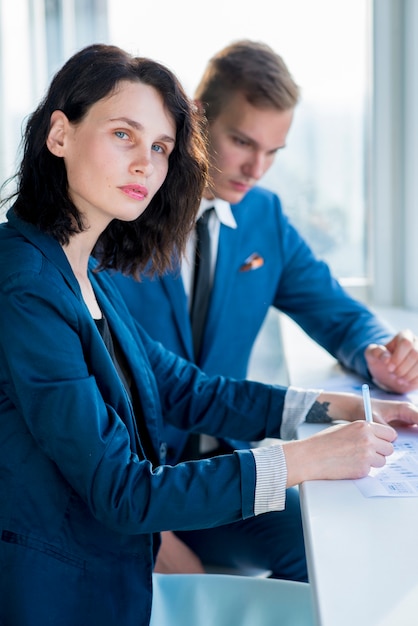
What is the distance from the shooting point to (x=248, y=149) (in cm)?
180

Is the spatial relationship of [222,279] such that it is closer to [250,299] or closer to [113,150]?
[250,299]

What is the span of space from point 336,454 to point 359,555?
237mm

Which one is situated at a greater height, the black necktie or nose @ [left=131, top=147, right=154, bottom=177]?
nose @ [left=131, top=147, right=154, bottom=177]

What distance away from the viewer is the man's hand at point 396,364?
4.86 feet

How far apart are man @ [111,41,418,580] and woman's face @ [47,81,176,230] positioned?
1.58 ft

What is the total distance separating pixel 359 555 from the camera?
0.84 meters

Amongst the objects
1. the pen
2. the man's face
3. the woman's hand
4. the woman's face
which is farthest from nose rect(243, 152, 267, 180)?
the woman's hand

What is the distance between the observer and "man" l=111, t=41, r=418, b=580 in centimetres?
156

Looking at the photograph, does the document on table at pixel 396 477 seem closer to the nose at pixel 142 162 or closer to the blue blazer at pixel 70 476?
the blue blazer at pixel 70 476

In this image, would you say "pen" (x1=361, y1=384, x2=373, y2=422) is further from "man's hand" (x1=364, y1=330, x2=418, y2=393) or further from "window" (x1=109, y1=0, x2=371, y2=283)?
"window" (x1=109, y1=0, x2=371, y2=283)

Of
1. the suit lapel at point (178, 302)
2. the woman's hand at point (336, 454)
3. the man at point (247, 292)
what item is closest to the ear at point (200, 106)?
the man at point (247, 292)

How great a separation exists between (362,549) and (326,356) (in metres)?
1.11

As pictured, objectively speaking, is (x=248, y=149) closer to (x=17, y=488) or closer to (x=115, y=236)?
(x=115, y=236)

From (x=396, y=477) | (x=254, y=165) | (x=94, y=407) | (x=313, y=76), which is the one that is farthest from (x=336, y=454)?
(x=313, y=76)
